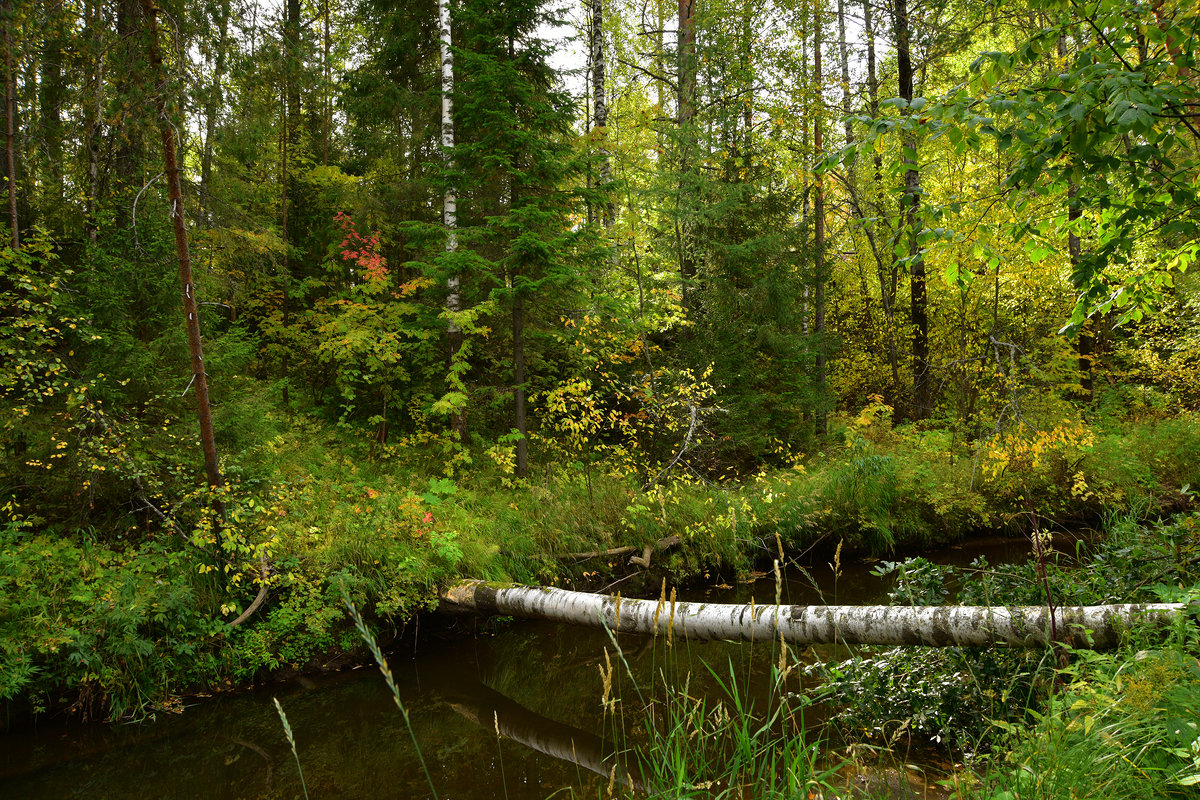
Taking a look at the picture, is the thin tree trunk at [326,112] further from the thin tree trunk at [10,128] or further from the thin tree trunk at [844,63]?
the thin tree trunk at [844,63]

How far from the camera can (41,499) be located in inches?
239

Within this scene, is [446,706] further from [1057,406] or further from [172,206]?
[1057,406]

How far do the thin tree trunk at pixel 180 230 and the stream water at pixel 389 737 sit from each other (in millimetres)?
2205

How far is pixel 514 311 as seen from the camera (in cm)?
884

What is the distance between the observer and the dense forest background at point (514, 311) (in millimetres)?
3887

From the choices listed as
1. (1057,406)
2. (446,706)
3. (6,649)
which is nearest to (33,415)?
(6,649)

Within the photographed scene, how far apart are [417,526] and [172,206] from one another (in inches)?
157

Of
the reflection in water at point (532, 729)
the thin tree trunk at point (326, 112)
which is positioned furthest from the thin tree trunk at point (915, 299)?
the thin tree trunk at point (326, 112)

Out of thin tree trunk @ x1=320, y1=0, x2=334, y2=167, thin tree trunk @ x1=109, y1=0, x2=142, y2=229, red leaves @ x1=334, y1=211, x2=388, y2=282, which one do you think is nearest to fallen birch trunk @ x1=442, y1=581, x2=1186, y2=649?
thin tree trunk @ x1=109, y1=0, x2=142, y2=229

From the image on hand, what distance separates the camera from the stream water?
13.4 feet

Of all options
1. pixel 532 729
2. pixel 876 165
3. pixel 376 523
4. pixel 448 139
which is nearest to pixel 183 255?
pixel 376 523

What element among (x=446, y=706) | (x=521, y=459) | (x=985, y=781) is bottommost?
(x=446, y=706)

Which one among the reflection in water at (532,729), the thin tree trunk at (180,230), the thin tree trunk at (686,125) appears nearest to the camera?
the reflection in water at (532,729)

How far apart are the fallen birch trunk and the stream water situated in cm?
31
